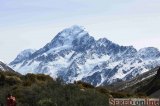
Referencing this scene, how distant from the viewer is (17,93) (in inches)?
2886

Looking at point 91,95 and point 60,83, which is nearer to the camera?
point 91,95

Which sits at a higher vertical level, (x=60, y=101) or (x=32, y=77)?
(x=32, y=77)

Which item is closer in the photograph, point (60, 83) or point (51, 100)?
point (51, 100)

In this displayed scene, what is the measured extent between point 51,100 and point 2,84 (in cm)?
3705

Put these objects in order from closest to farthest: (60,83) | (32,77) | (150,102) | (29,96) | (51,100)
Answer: (51,100), (150,102), (29,96), (60,83), (32,77)

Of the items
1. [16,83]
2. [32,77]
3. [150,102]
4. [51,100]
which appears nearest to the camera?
[51,100]

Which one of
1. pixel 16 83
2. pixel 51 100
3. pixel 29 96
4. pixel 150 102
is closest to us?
pixel 51 100

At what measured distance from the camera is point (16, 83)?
91.8 metres

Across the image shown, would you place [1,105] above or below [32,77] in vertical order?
below

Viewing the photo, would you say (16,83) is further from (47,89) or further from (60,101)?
(60,101)

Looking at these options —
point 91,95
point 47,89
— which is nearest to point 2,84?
point 47,89

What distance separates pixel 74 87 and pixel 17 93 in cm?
1028

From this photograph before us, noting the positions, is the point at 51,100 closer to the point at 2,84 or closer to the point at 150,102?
the point at 150,102

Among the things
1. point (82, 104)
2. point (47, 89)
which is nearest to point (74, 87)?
point (47, 89)
